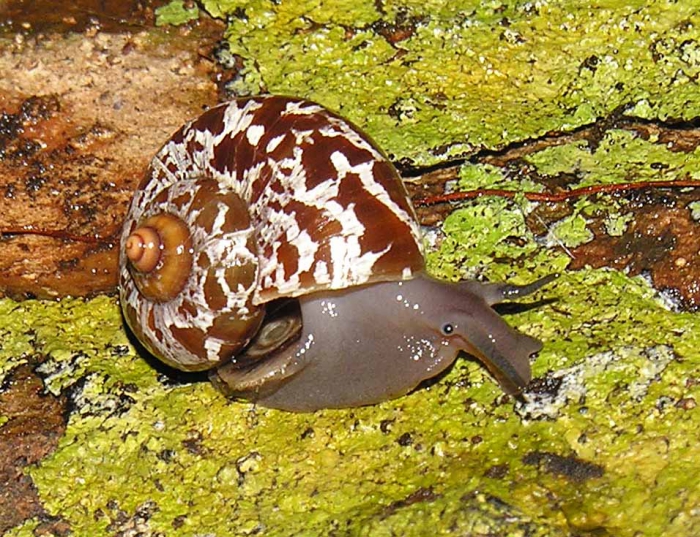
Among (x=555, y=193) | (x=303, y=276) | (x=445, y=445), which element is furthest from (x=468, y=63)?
(x=445, y=445)

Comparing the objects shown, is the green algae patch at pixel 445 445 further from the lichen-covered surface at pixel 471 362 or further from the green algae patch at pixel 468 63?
the green algae patch at pixel 468 63

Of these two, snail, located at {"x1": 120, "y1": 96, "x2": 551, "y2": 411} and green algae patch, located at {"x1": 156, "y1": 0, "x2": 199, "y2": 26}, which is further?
green algae patch, located at {"x1": 156, "y1": 0, "x2": 199, "y2": 26}

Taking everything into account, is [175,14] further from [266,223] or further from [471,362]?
[471,362]

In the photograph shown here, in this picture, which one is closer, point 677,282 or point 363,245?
point 363,245

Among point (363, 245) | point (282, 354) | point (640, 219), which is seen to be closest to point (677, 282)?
point (640, 219)

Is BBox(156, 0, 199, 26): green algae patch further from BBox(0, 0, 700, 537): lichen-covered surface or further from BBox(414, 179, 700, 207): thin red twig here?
BBox(414, 179, 700, 207): thin red twig

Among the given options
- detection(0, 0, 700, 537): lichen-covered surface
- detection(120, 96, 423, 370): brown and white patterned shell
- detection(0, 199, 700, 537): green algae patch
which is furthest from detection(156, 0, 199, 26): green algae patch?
detection(0, 199, 700, 537): green algae patch

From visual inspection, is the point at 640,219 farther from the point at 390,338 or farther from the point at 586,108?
the point at 390,338
